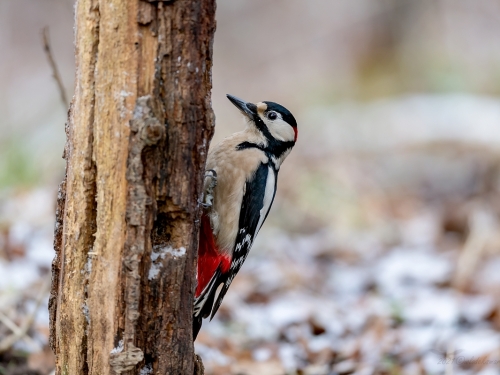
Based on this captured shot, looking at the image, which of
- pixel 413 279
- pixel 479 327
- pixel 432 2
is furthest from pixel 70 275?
pixel 432 2

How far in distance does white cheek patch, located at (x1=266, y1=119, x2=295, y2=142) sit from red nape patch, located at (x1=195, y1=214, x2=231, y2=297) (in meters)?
0.64

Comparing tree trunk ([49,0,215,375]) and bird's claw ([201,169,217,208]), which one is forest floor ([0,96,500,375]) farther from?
tree trunk ([49,0,215,375])

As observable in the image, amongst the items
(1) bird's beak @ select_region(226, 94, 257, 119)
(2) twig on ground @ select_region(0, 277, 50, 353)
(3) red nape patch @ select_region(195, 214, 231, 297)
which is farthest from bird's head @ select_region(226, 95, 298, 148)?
(2) twig on ground @ select_region(0, 277, 50, 353)


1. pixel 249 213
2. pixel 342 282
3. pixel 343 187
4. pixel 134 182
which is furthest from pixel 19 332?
pixel 343 187

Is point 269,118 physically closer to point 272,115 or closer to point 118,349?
point 272,115

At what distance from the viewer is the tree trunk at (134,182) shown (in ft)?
5.89

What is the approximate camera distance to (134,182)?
5.92ft

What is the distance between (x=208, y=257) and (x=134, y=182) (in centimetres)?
137

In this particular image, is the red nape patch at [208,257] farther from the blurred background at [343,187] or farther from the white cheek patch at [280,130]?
the white cheek patch at [280,130]

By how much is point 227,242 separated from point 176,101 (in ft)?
4.54

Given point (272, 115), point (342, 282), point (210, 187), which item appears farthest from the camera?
point (342, 282)

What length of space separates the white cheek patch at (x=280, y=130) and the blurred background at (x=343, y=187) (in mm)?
1206

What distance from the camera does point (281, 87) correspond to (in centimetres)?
1137

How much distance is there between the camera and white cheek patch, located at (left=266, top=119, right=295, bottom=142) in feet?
11.2
